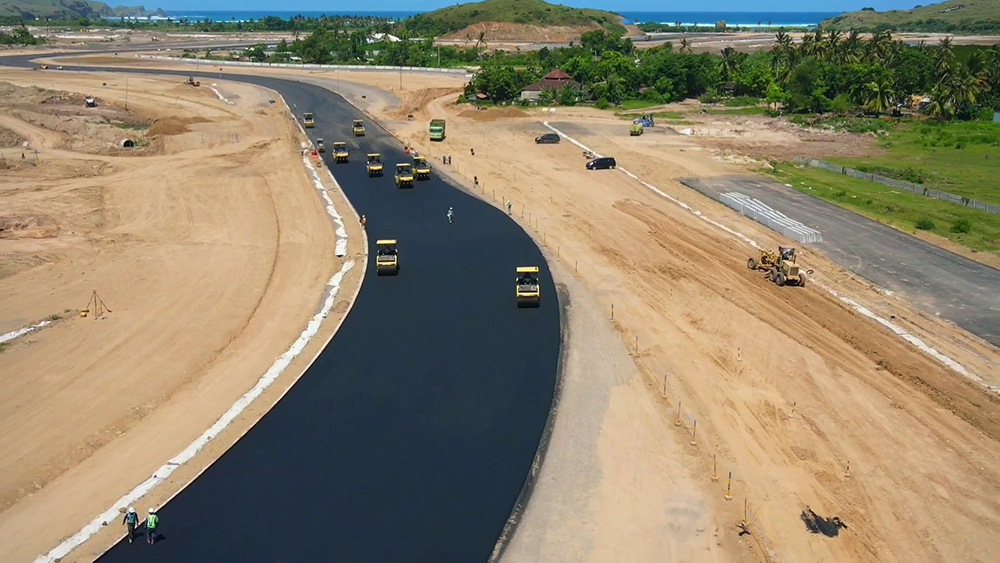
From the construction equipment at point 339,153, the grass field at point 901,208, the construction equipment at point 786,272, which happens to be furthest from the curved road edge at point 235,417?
the grass field at point 901,208

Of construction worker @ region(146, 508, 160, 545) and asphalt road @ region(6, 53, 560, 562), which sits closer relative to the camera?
construction worker @ region(146, 508, 160, 545)

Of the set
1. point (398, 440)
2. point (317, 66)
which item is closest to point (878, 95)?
point (398, 440)

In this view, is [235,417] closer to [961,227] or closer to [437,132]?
[961,227]

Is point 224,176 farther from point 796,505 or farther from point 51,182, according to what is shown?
point 796,505

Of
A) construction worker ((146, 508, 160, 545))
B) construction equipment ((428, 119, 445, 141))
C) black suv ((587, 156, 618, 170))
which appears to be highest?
construction equipment ((428, 119, 445, 141))

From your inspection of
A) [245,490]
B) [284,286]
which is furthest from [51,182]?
[245,490]

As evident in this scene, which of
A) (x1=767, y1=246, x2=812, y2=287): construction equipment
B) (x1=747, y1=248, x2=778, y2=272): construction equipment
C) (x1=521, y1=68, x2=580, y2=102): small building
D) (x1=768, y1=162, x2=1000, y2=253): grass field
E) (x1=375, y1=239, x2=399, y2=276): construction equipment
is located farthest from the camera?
(x1=521, y1=68, x2=580, y2=102): small building

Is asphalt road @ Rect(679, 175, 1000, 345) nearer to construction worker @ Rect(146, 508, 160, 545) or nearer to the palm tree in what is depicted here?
construction worker @ Rect(146, 508, 160, 545)

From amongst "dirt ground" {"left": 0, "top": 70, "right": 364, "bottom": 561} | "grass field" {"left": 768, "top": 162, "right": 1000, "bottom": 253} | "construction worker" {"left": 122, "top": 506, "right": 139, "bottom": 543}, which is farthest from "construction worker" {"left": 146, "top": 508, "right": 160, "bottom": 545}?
"grass field" {"left": 768, "top": 162, "right": 1000, "bottom": 253}
